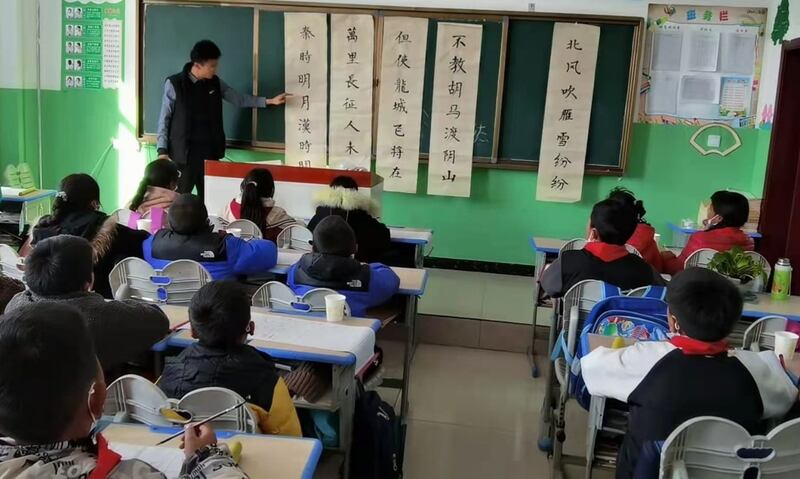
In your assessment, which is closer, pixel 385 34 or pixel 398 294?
pixel 398 294

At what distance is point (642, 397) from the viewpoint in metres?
1.85

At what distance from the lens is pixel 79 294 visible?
209 cm

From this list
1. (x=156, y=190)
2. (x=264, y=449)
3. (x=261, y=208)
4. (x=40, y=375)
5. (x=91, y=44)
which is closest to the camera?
(x=40, y=375)

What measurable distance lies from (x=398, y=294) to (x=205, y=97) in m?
3.26

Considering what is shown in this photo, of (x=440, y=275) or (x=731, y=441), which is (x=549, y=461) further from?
(x=440, y=275)

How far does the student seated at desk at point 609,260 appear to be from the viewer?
3057mm

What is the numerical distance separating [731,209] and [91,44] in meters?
5.36

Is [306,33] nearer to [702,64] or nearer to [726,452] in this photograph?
[702,64]

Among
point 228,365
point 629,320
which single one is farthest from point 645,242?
point 228,365

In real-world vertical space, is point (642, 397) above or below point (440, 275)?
above

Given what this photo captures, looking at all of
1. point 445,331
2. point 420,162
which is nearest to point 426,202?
point 420,162

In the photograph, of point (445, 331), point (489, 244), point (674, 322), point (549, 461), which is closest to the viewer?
point (674, 322)

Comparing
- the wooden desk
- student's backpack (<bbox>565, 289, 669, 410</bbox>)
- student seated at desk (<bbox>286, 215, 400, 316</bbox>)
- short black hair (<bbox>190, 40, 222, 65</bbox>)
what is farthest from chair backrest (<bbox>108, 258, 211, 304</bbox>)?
short black hair (<bbox>190, 40, 222, 65</bbox>)

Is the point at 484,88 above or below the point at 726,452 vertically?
above
